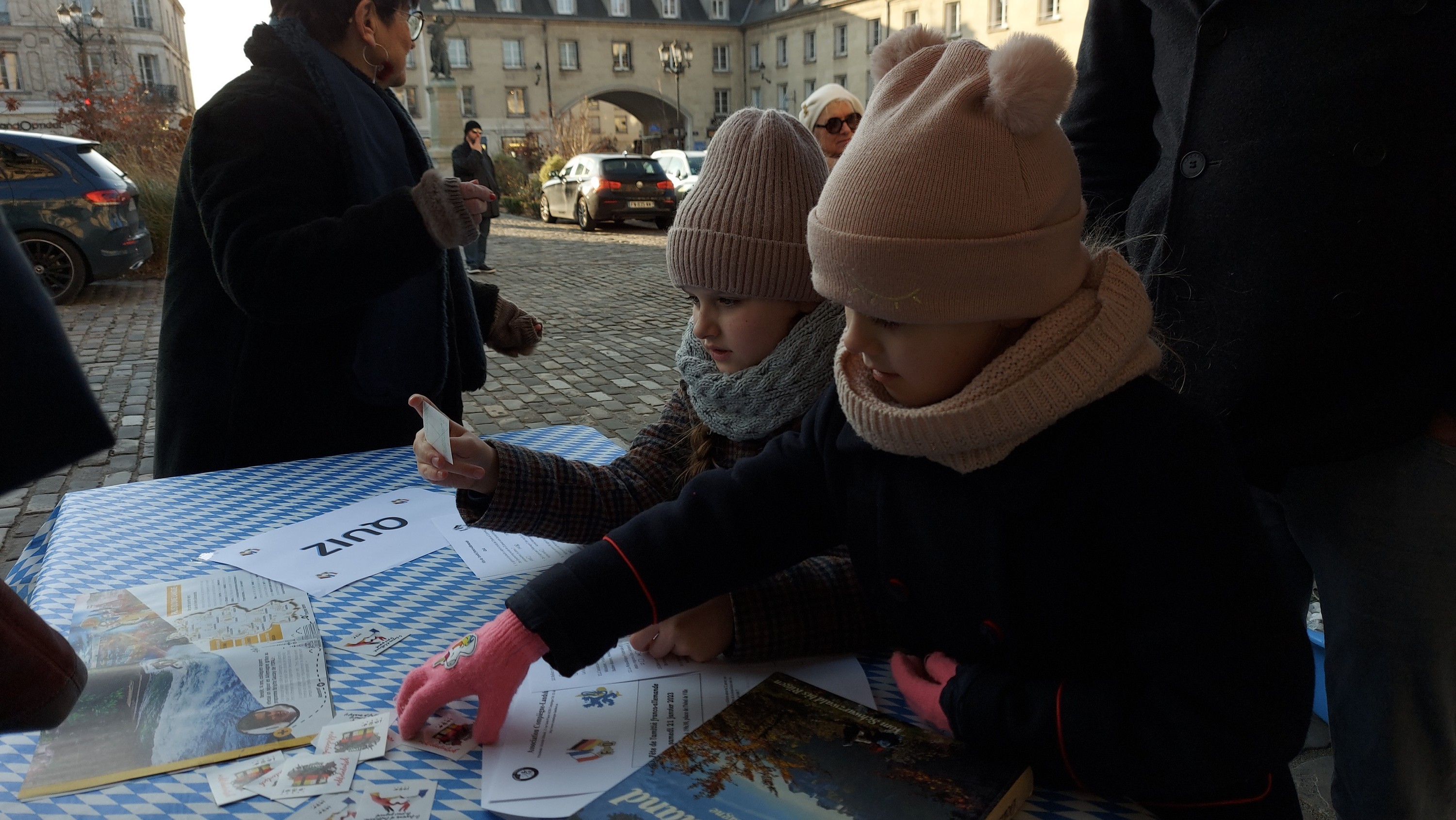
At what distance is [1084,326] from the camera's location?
0.98 metres

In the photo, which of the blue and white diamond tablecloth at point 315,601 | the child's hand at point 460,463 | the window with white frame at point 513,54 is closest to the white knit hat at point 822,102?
the blue and white diamond tablecloth at point 315,601

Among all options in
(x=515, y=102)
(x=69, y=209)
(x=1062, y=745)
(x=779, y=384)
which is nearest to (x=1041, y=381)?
(x=1062, y=745)

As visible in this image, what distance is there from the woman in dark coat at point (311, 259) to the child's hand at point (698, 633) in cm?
109

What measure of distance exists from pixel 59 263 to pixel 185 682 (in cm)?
985

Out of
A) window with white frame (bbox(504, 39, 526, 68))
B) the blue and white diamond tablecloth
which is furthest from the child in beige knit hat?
window with white frame (bbox(504, 39, 526, 68))

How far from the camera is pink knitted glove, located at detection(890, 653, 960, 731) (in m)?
1.05

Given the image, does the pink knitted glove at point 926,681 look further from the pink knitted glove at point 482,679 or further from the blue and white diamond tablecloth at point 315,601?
the pink knitted glove at point 482,679

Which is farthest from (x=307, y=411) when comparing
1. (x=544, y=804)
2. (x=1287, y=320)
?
(x=1287, y=320)

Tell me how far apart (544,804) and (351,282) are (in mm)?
1285

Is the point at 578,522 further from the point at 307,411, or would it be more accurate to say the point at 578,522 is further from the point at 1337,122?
the point at 1337,122

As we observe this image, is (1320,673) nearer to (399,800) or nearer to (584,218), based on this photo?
(399,800)

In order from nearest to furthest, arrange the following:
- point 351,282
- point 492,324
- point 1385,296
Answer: point 1385,296
point 351,282
point 492,324

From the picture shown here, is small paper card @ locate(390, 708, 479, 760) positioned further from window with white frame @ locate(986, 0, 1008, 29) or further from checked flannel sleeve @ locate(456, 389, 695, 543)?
window with white frame @ locate(986, 0, 1008, 29)

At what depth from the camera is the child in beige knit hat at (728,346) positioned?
58.8 inches
